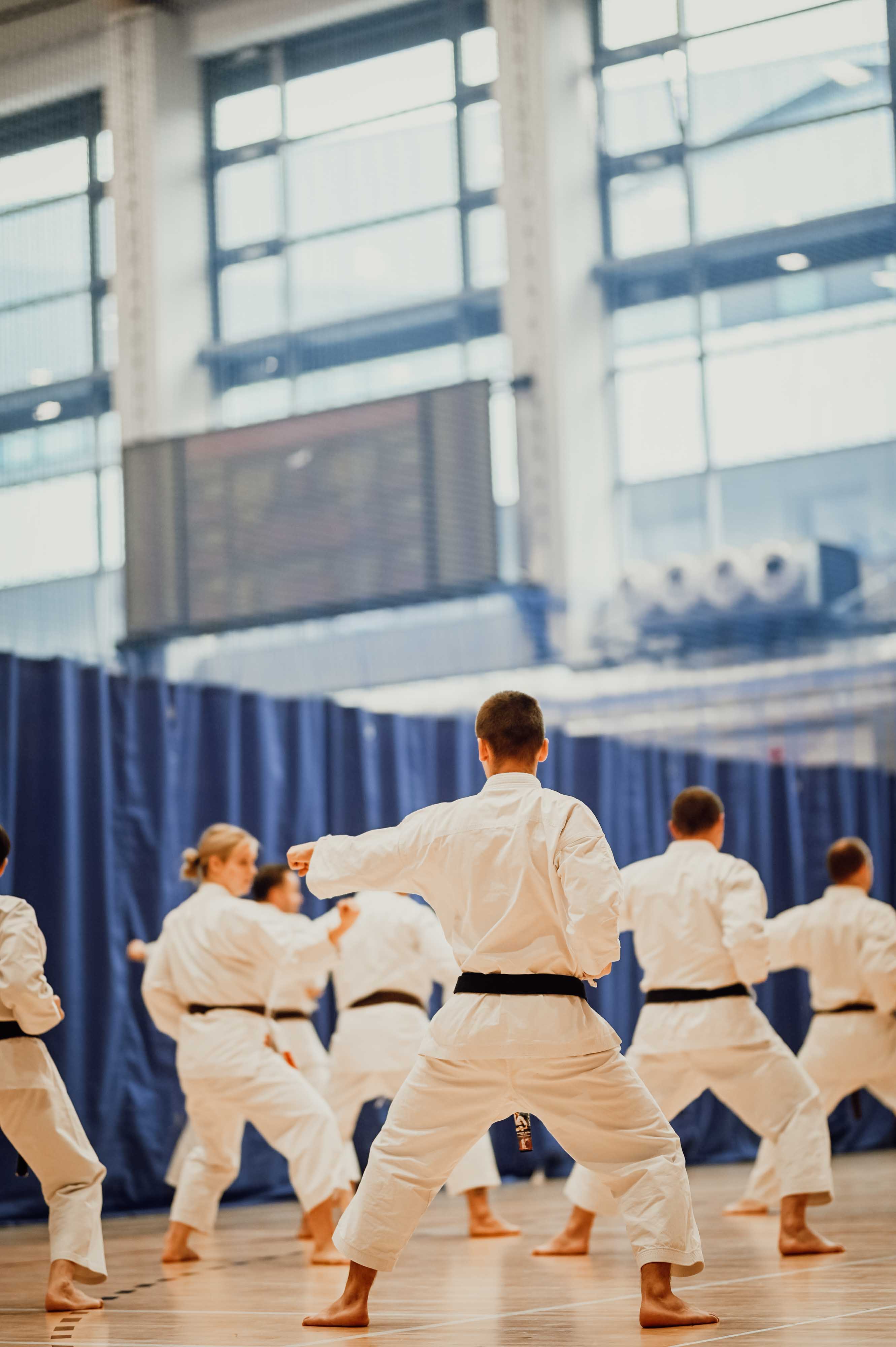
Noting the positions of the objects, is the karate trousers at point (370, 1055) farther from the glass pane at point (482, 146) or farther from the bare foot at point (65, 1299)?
the glass pane at point (482, 146)

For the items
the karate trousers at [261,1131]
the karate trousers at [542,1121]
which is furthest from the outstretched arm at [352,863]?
the karate trousers at [261,1131]

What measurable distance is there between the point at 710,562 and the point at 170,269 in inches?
184

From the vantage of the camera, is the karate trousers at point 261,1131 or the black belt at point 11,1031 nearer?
the black belt at point 11,1031

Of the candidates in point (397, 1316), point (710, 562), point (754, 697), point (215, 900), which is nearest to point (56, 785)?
point (215, 900)

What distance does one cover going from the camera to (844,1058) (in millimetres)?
5910

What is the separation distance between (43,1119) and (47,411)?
8.66 meters

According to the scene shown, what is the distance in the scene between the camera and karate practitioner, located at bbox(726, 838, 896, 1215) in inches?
231

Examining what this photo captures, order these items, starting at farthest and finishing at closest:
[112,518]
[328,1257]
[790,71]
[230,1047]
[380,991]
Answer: [112,518] → [790,71] → [380,991] → [230,1047] → [328,1257]

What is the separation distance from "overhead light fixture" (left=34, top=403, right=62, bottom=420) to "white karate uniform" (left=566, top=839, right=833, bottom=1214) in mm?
7902

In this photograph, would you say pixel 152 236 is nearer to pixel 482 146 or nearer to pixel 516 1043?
pixel 482 146

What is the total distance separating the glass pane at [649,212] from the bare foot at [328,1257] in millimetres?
8751

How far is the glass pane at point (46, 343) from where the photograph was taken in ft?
38.5

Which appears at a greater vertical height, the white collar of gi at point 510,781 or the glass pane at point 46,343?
the glass pane at point 46,343

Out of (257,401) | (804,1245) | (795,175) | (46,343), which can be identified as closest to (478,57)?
(795,175)
